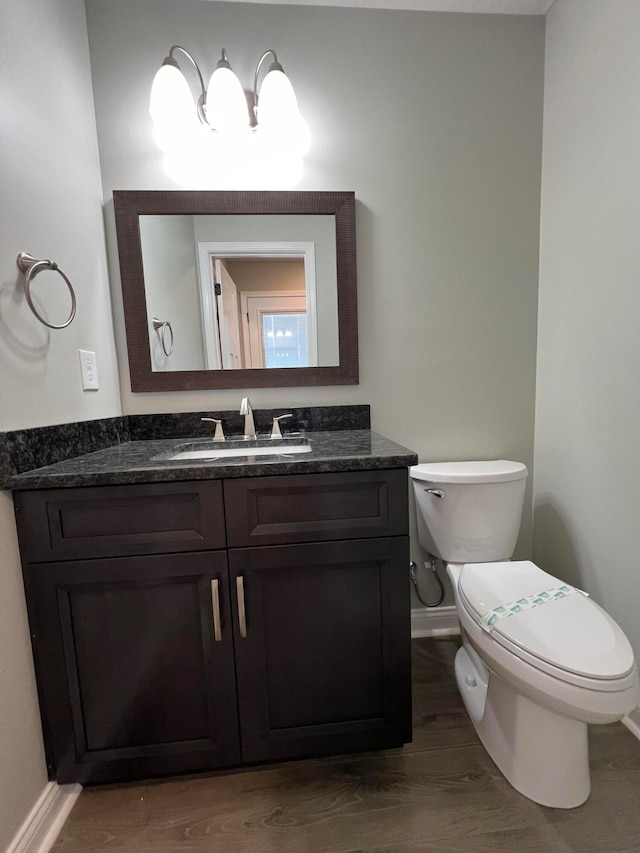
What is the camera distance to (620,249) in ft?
3.61

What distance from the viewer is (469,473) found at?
1260mm

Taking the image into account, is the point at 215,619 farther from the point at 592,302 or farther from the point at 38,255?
the point at 592,302

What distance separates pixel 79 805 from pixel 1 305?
1.31 metres

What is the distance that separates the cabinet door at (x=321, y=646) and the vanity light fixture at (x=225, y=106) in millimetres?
1392

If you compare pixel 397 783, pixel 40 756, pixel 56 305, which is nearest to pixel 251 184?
pixel 56 305

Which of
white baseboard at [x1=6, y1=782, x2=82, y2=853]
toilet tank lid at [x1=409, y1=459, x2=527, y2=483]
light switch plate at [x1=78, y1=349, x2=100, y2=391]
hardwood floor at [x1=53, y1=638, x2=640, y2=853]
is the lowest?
hardwood floor at [x1=53, y1=638, x2=640, y2=853]

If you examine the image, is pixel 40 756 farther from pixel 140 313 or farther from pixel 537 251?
pixel 537 251

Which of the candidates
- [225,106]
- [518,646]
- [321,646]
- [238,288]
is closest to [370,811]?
[321,646]

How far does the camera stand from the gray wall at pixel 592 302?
3.53ft

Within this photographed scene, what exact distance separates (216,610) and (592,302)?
1.48 meters

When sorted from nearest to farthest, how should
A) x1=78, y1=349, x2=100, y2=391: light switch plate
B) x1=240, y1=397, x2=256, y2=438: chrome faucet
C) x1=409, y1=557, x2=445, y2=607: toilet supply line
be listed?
x1=78, y1=349, x2=100, y2=391: light switch plate
x1=240, y1=397, x2=256, y2=438: chrome faucet
x1=409, y1=557, x2=445, y2=607: toilet supply line

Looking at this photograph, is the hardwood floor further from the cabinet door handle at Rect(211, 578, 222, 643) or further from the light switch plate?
the light switch plate

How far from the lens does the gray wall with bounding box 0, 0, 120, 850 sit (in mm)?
854

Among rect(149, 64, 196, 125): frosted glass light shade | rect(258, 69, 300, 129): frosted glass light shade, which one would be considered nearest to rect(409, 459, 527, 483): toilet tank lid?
rect(258, 69, 300, 129): frosted glass light shade
